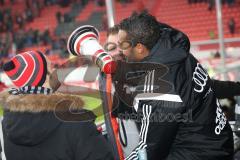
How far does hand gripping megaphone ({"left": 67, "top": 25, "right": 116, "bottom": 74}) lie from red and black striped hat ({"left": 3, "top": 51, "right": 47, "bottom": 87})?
0.16 meters

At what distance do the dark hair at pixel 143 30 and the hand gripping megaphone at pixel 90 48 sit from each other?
0.17 meters

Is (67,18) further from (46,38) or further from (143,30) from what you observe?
(143,30)

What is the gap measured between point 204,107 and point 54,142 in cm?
64

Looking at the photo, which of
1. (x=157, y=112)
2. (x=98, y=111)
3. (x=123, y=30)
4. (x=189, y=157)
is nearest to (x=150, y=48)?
(x=123, y=30)

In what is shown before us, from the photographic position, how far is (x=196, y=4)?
1906cm

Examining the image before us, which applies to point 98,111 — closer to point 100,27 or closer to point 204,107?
point 204,107

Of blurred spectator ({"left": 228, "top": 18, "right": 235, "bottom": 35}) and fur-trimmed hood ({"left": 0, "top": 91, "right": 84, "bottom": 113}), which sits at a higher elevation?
fur-trimmed hood ({"left": 0, "top": 91, "right": 84, "bottom": 113})

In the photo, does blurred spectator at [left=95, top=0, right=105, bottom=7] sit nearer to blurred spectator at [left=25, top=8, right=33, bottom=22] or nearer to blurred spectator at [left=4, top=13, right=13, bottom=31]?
blurred spectator at [left=25, top=8, right=33, bottom=22]

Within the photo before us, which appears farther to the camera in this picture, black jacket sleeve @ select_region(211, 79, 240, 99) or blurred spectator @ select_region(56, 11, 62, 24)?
blurred spectator @ select_region(56, 11, 62, 24)

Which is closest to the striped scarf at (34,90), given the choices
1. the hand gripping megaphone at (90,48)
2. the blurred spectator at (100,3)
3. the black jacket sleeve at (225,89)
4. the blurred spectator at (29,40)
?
the hand gripping megaphone at (90,48)

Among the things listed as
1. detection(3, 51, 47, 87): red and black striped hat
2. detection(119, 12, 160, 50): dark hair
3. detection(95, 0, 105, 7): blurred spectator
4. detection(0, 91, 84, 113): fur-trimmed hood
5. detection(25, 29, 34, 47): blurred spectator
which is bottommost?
detection(25, 29, 34, 47): blurred spectator

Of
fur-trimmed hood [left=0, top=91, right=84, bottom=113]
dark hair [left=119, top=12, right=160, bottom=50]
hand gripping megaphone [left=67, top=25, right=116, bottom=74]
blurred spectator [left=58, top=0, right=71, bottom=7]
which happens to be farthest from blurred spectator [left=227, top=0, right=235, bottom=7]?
fur-trimmed hood [left=0, top=91, right=84, bottom=113]

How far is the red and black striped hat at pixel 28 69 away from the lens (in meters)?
1.87

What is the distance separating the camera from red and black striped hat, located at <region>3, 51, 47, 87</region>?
187 centimetres
